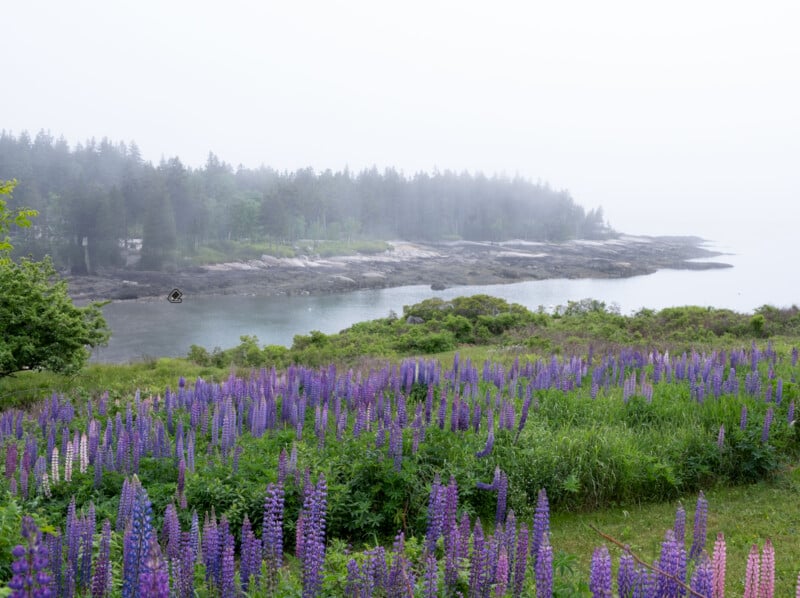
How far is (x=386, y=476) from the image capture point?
7613mm

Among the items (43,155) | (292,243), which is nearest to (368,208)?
(292,243)

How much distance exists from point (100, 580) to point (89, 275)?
69.8 metres

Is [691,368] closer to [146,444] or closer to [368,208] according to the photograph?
[146,444]

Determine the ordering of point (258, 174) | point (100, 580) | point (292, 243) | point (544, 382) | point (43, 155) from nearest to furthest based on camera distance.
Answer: point (100, 580)
point (544, 382)
point (292, 243)
point (43, 155)
point (258, 174)

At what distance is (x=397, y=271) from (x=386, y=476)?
236 ft

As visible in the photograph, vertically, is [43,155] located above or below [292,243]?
above

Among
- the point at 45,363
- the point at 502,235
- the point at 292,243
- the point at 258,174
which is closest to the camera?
the point at 45,363

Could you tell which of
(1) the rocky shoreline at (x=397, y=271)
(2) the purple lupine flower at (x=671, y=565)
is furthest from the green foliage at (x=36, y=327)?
(1) the rocky shoreline at (x=397, y=271)

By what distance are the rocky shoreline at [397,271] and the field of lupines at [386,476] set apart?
49233 mm

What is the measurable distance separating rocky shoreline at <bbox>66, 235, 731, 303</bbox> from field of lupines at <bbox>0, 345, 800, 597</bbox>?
4923 centimetres

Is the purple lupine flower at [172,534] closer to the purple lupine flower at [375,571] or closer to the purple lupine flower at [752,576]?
the purple lupine flower at [375,571]

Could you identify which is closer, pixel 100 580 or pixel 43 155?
pixel 100 580

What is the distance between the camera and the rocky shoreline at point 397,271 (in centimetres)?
6419

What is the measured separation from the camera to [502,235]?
400 ft
